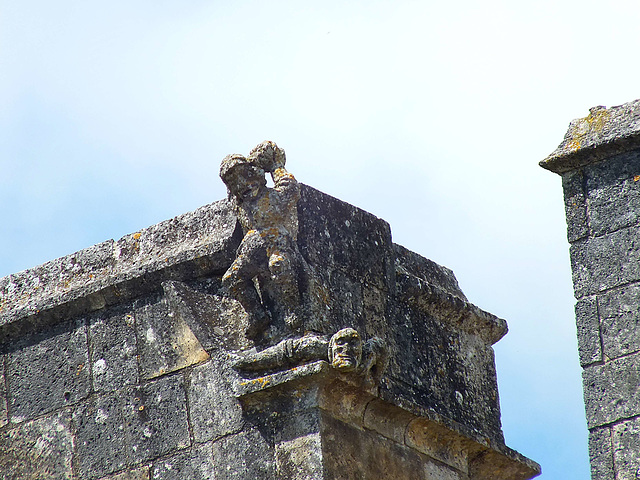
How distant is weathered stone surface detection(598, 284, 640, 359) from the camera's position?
8.05m

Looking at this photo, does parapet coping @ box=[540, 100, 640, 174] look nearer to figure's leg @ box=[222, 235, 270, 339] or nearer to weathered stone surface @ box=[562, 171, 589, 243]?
weathered stone surface @ box=[562, 171, 589, 243]

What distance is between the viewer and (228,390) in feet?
27.0

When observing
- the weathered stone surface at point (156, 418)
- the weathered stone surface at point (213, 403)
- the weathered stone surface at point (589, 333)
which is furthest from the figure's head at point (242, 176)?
the weathered stone surface at point (589, 333)

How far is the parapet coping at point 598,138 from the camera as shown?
8344mm

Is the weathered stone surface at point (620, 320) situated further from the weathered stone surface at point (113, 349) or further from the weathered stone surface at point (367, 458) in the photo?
the weathered stone surface at point (113, 349)

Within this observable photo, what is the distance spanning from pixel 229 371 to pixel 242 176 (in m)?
0.89

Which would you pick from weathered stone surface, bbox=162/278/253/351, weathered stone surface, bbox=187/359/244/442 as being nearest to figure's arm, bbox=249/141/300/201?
weathered stone surface, bbox=162/278/253/351

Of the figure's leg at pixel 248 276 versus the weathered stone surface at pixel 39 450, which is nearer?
the figure's leg at pixel 248 276

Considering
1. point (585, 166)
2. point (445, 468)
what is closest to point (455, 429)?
point (445, 468)

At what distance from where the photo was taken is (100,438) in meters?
8.62

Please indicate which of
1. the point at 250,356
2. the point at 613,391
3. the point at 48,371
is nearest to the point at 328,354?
the point at 250,356

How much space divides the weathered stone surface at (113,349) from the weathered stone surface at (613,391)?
83.7 inches

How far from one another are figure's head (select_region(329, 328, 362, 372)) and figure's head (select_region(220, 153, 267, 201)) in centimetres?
82

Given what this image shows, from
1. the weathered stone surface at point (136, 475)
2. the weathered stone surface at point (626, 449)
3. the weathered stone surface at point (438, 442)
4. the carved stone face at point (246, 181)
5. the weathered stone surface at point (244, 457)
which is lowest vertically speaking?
the weathered stone surface at point (626, 449)
